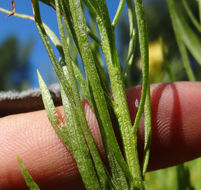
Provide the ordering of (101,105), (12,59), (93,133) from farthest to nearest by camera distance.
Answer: (12,59)
(93,133)
(101,105)

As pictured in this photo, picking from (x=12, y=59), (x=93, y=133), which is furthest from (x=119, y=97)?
(x=12, y=59)

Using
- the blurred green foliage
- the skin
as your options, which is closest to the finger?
the skin

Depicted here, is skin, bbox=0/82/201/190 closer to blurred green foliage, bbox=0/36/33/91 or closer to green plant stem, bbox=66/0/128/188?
green plant stem, bbox=66/0/128/188

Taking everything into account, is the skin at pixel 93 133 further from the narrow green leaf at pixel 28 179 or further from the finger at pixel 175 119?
the narrow green leaf at pixel 28 179

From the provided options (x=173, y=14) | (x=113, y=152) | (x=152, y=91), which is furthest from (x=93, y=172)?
(x=173, y=14)

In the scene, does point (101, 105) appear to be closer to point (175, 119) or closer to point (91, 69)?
point (91, 69)

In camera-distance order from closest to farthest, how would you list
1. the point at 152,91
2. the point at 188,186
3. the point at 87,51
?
the point at 87,51 < the point at 152,91 < the point at 188,186

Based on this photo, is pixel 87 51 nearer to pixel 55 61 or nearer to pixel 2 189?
pixel 55 61

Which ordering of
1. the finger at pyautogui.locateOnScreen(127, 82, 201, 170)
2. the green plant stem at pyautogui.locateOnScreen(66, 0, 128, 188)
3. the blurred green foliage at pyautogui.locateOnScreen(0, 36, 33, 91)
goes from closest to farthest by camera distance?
the green plant stem at pyautogui.locateOnScreen(66, 0, 128, 188)
the finger at pyautogui.locateOnScreen(127, 82, 201, 170)
the blurred green foliage at pyautogui.locateOnScreen(0, 36, 33, 91)
